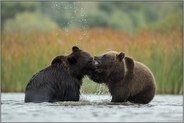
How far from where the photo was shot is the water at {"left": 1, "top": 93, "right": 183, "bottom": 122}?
12.7 meters

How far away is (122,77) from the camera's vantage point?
50.3ft

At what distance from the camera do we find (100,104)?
15.2 m

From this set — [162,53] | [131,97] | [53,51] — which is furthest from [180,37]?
[131,97]

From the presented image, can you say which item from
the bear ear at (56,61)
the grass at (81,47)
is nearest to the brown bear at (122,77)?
the bear ear at (56,61)

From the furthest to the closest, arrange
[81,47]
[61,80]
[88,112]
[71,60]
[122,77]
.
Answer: [81,47]
[71,60]
[122,77]
[61,80]
[88,112]

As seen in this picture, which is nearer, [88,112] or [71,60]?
[88,112]

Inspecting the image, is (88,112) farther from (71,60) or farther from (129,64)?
(129,64)

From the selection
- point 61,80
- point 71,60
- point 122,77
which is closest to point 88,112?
point 61,80

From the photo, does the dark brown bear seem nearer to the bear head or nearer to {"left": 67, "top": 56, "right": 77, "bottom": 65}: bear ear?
{"left": 67, "top": 56, "right": 77, "bottom": 65}: bear ear

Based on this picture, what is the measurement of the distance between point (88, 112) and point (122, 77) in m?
1.99

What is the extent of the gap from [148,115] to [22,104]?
2965 millimetres

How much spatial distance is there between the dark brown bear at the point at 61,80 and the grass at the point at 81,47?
654 cm

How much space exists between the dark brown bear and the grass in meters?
6.54

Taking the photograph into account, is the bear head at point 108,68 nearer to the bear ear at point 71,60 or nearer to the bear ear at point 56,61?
the bear ear at point 71,60
